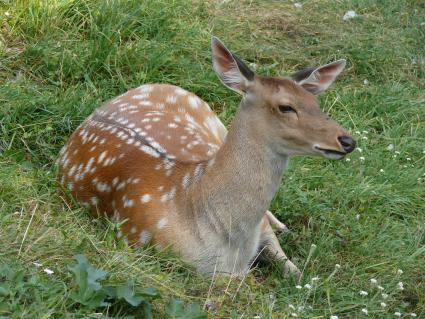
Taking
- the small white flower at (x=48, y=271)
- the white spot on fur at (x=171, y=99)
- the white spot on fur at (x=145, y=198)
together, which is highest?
the small white flower at (x=48, y=271)

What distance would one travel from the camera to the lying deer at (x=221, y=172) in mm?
4773

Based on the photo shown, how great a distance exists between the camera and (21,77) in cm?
661

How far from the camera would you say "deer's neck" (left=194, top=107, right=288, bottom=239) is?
4797 millimetres

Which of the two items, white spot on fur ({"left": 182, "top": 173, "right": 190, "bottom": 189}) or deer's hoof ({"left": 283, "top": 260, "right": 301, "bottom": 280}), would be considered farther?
deer's hoof ({"left": 283, "top": 260, "right": 301, "bottom": 280})

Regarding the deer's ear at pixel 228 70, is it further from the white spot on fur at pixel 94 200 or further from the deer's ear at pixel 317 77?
the white spot on fur at pixel 94 200

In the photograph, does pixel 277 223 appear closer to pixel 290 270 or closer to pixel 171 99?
pixel 290 270

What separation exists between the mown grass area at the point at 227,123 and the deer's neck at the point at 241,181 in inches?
12.4

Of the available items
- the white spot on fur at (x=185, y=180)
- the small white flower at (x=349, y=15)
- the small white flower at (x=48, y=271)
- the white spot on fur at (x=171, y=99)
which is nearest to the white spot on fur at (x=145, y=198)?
the white spot on fur at (x=185, y=180)

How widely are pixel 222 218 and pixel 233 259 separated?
223mm

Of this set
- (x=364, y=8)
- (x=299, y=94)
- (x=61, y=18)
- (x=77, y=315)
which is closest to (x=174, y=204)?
(x=299, y=94)

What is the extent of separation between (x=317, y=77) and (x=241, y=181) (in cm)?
78

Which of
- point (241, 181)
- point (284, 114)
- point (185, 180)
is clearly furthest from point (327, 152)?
point (185, 180)

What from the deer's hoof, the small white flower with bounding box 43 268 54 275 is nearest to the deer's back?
the deer's hoof

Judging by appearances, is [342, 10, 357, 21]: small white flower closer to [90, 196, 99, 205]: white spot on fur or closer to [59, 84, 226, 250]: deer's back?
[59, 84, 226, 250]: deer's back
